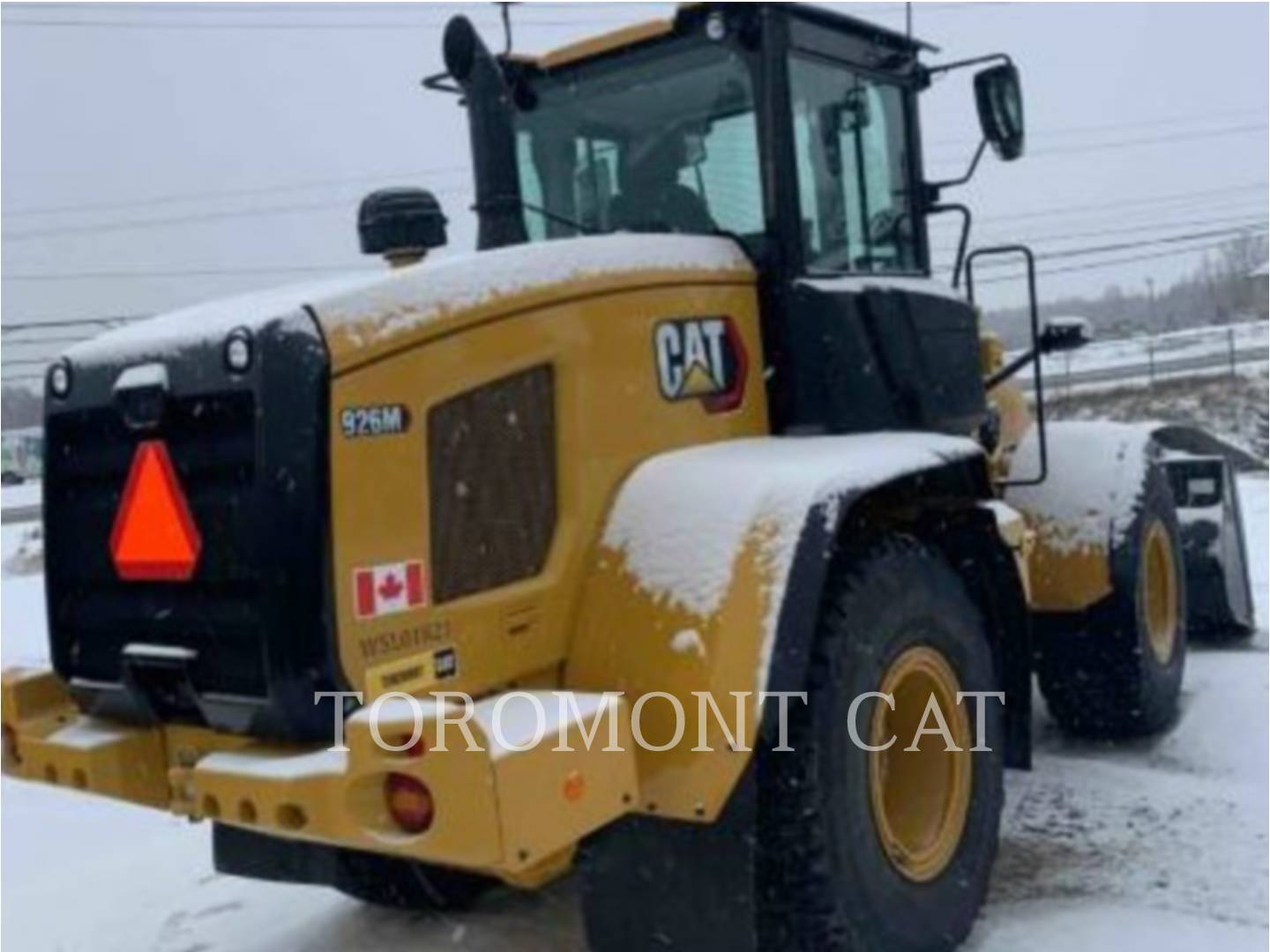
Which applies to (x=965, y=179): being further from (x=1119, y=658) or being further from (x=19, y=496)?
(x=19, y=496)

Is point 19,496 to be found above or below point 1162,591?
below

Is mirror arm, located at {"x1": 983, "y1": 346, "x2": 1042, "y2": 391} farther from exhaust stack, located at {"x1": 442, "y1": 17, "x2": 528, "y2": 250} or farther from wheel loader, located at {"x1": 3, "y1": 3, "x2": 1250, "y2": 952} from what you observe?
exhaust stack, located at {"x1": 442, "y1": 17, "x2": 528, "y2": 250}

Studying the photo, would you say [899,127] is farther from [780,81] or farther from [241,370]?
[241,370]

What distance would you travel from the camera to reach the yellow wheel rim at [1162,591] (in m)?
5.84

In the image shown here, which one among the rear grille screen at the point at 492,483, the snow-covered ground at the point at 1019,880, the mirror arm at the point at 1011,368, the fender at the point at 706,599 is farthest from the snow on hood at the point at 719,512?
the mirror arm at the point at 1011,368

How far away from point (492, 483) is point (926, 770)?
1557 millimetres

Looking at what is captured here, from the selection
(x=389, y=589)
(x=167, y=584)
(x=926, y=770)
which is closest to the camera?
(x=389, y=589)

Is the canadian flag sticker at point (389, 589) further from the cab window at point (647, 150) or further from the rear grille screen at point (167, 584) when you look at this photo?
the cab window at point (647, 150)

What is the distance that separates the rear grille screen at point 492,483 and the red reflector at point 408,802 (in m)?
0.44

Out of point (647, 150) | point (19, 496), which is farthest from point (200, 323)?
point (19, 496)

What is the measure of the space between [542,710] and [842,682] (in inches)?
35.3

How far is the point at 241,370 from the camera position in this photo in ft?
9.18

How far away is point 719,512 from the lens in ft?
10.5

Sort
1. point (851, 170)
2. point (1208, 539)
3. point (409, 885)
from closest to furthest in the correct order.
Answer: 1. point (409, 885)
2. point (851, 170)
3. point (1208, 539)
